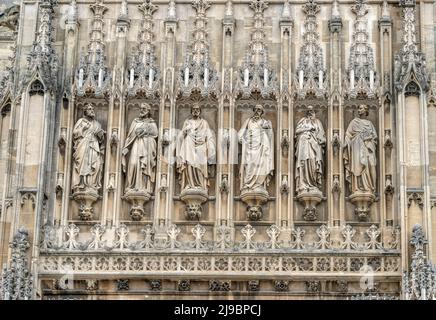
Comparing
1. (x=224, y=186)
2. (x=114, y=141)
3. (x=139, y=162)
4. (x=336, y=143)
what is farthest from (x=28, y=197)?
(x=336, y=143)

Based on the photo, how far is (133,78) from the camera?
87.5 feet

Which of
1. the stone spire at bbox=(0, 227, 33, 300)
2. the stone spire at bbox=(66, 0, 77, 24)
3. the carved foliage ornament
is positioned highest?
the stone spire at bbox=(66, 0, 77, 24)

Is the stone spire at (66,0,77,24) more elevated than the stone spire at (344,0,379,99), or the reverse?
the stone spire at (66,0,77,24)

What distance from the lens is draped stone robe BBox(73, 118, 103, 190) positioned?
2597cm

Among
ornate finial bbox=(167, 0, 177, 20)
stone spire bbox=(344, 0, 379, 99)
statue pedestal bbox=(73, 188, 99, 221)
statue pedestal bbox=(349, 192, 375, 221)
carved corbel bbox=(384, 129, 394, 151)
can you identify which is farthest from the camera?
ornate finial bbox=(167, 0, 177, 20)

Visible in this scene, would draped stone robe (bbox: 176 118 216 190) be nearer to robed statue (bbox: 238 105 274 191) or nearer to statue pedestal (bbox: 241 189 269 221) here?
robed statue (bbox: 238 105 274 191)

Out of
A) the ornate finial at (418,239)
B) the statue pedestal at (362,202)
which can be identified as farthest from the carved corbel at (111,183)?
the ornate finial at (418,239)

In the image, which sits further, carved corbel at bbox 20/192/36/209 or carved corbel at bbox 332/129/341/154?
carved corbel at bbox 332/129/341/154

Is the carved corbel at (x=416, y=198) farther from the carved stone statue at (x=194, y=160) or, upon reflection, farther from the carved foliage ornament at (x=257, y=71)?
the carved stone statue at (x=194, y=160)

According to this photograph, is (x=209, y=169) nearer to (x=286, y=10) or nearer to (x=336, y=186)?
(x=336, y=186)

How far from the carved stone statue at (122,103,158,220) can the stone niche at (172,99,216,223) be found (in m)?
0.43

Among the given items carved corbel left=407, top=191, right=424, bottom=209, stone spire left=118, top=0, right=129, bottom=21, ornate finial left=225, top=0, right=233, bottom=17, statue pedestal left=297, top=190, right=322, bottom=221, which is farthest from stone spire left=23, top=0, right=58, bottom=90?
carved corbel left=407, top=191, right=424, bottom=209

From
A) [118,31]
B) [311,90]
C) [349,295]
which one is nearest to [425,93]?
[311,90]
